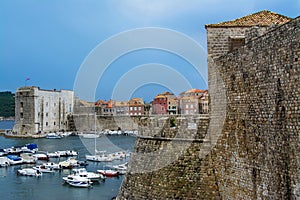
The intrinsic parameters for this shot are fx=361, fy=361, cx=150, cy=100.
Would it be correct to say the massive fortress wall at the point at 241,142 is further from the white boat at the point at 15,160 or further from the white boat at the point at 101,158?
the white boat at the point at 15,160

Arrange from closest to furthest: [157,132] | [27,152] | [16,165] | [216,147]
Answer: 1. [216,147]
2. [157,132]
3. [16,165]
4. [27,152]

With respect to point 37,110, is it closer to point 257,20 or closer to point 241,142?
point 257,20

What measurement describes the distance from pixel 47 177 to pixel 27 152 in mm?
16187

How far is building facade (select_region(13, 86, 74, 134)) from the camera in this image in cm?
7375

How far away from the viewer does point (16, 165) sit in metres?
38.0

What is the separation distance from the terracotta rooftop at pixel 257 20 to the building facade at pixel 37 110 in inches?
2663

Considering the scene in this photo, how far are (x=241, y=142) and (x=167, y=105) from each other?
1332 inches

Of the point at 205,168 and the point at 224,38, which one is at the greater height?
the point at 224,38

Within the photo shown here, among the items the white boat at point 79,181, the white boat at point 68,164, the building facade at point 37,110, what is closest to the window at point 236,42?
the white boat at point 79,181

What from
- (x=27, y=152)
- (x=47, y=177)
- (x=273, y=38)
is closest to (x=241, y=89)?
(x=273, y=38)

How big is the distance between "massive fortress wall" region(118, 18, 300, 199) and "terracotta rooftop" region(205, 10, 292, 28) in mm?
1309

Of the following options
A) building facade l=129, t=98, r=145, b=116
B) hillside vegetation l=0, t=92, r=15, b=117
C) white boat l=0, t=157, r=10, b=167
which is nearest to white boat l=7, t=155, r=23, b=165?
white boat l=0, t=157, r=10, b=167

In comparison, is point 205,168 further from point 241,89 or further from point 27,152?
point 27,152

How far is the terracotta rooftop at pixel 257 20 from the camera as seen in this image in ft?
35.4
